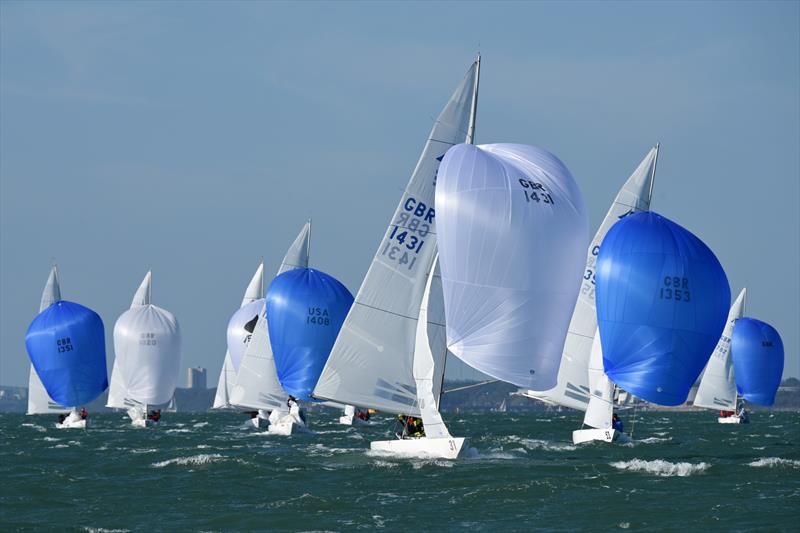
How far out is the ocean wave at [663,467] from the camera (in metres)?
35.7

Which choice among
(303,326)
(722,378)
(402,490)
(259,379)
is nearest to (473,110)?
(402,490)

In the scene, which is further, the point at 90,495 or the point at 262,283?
the point at 262,283

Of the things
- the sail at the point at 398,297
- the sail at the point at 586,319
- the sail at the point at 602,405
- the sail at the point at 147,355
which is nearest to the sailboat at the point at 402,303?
the sail at the point at 398,297

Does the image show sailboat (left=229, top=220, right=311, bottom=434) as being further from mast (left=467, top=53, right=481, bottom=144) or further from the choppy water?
mast (left=467, top=53, right=481, bottom=144)

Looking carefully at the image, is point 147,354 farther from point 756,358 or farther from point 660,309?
point 756,358

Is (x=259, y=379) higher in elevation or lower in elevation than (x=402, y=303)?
lower

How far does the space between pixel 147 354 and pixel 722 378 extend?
35934 millimetres

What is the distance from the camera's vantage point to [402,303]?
3594 centimetres

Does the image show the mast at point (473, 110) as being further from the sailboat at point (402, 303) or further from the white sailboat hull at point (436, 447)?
the white sailboat hull at point (436, 447)

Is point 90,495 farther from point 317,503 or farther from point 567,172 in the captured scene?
point 567,172

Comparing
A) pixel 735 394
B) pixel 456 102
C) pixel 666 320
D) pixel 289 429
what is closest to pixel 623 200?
pixel 666 320

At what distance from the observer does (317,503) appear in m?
29.7

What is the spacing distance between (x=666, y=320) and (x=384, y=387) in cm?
900

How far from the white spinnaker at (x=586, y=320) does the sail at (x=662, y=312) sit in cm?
610
